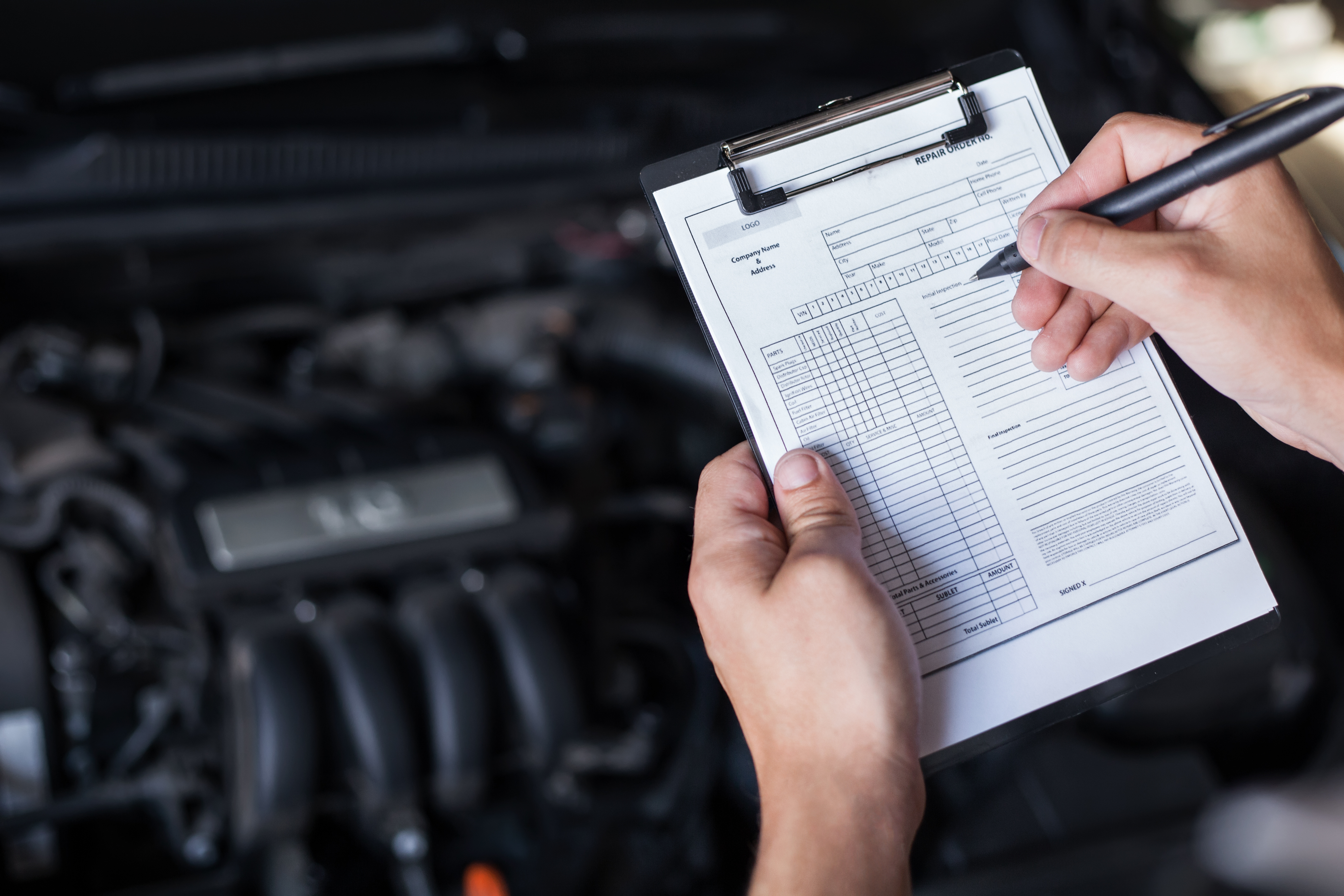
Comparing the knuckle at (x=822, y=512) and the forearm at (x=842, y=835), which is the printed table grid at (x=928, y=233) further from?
the forearm at (x=842, y=835)

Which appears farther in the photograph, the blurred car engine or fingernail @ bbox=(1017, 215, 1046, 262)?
the blurred car engine

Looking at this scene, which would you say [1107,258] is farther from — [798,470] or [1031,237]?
[798,470]

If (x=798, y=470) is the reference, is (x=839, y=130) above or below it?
above

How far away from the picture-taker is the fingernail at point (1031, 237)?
0.44 metres

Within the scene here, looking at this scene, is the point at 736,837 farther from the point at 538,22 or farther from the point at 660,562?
the point at 538,22

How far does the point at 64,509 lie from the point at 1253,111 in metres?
0.84

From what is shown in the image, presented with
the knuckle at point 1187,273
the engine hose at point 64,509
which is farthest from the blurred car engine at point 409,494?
the knuckle at point 1187,273

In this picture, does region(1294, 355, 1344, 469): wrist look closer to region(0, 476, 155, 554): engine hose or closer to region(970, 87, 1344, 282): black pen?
region(970, 87, 1344, 282): black pen

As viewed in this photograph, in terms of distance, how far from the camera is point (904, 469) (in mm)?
437

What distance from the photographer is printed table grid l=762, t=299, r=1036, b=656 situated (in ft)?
1.42

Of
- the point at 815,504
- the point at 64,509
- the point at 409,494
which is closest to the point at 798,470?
the point at 815,504

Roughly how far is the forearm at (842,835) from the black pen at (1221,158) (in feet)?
0.75

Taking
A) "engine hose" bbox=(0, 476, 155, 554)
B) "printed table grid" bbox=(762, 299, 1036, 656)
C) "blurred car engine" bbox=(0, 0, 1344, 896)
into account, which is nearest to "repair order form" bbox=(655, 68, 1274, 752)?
"printed table grid" bbox=(762, 299, 1036, 656)

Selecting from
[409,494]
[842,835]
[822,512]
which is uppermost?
[409,494]
